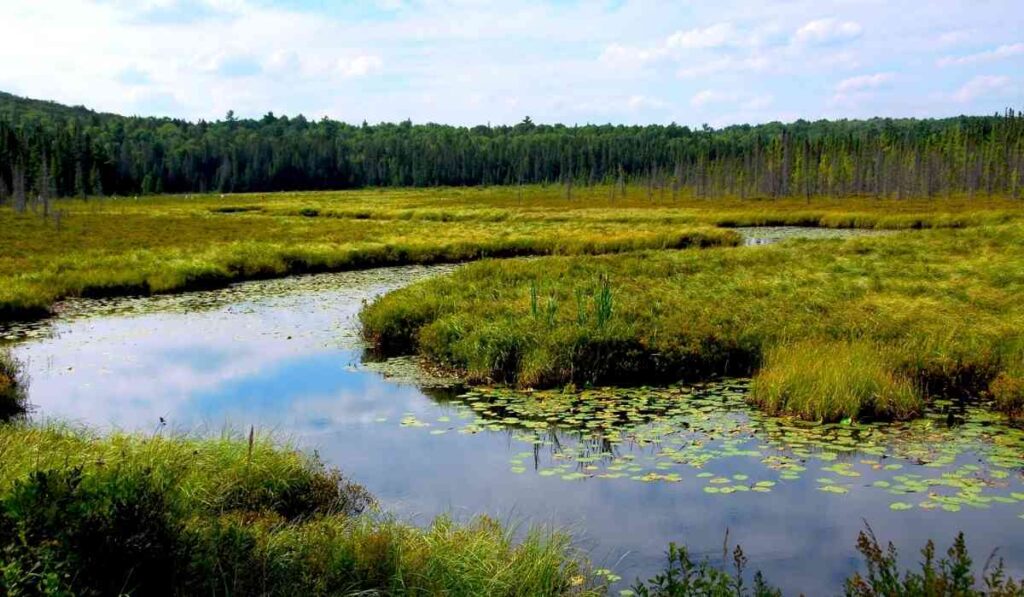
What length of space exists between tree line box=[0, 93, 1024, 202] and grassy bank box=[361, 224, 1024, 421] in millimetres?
63835

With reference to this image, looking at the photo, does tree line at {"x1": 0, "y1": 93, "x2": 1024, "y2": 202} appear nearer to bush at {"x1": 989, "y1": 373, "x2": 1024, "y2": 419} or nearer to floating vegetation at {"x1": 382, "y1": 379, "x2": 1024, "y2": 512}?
floating vegetation at {"x1": 382, "y1": 379, "x2": 1024, "y2": 512}

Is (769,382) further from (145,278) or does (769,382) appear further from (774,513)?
(145,278)

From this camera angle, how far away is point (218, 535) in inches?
289

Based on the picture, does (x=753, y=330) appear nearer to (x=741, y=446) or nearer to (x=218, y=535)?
(x=741, y=446)

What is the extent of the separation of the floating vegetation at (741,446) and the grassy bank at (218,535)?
302 cm

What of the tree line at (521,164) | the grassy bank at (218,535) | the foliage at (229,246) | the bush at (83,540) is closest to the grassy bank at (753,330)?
the grassy bank at (218,535)

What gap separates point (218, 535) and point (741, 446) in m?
7.69

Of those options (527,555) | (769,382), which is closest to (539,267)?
(769,382)

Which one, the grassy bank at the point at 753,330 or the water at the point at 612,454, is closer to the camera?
the water at the point at 612,454

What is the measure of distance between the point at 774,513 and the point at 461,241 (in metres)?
37.9

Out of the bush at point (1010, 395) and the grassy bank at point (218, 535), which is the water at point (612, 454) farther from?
the grassy bank at point (218, 535)

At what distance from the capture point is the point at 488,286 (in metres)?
25.6

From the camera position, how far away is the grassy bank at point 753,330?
14.1 m

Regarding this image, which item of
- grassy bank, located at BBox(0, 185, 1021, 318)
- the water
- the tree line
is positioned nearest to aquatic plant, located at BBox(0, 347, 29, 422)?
the water
